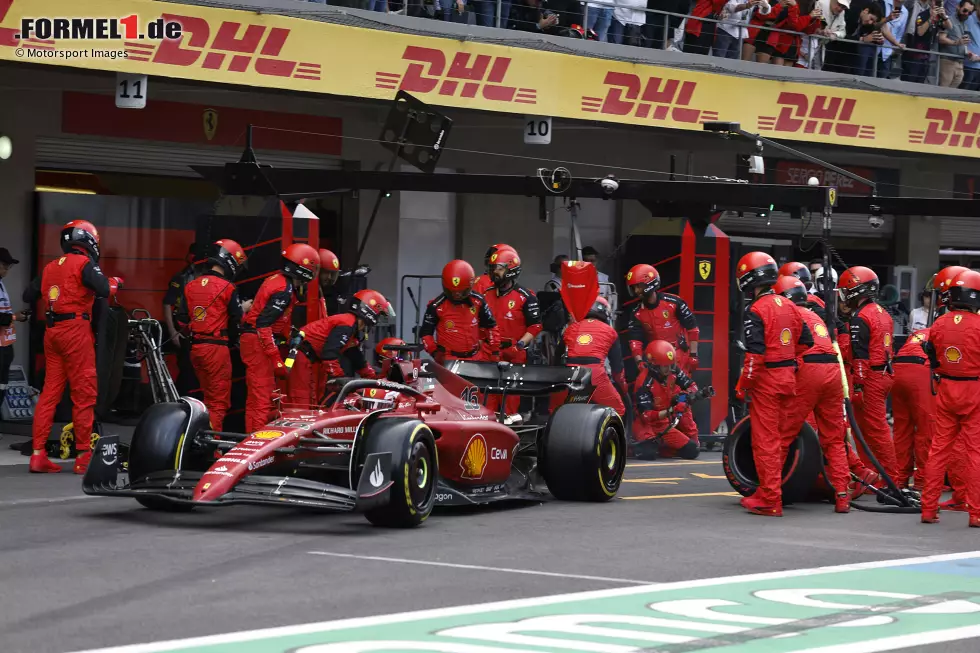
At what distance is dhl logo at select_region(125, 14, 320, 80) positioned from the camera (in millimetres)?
15938

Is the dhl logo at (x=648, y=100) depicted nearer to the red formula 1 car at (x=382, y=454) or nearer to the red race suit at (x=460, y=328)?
the red race suit at (x=460, y=328)

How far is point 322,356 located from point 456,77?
560 centimetres

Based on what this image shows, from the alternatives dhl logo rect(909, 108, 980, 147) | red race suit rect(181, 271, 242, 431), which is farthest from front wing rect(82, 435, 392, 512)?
dhl logo rect(909, 108, 980, 147)

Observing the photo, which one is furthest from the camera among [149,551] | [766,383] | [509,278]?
[509,278]

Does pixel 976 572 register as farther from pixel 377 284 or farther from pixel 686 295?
pixel 377 284

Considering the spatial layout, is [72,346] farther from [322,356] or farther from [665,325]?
[665,325]

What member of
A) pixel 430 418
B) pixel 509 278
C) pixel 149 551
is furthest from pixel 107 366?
pixel 149 551

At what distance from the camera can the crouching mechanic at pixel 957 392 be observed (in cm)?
1142

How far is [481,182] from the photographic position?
54.3ft

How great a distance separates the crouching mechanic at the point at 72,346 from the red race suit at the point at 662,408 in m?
6.11

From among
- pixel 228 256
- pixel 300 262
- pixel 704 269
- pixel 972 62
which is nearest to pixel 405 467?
pixel 300 262

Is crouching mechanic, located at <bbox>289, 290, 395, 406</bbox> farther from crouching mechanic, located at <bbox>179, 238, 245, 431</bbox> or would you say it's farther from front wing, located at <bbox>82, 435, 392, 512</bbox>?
front wing, located at <bbox>82, 435, 392, 512</bbox>

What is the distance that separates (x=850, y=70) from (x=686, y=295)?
822 cm

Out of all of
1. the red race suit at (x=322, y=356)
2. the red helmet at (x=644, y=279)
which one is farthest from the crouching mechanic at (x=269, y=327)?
the red helmet at (x=644, y=279)
